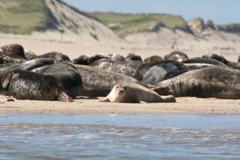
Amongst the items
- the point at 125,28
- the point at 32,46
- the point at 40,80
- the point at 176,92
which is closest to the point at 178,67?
the point at 176,92

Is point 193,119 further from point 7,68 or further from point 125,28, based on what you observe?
point 125,28

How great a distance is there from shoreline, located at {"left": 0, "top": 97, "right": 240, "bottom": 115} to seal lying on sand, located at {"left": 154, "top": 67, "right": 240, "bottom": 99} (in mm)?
879

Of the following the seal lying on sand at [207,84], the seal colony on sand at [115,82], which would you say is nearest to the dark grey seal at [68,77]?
the seal colony on sand at [115,82]

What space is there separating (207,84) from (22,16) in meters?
45.7

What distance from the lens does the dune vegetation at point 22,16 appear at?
53812mm

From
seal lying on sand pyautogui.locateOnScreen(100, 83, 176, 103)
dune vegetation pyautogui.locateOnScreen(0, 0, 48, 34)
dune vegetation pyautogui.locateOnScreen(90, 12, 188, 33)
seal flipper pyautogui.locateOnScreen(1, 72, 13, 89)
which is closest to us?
seal lying on sand pyautogui.locateOnScreen(100, 83, 176, 103)

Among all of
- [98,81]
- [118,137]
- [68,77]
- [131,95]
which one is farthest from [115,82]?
[118,137]

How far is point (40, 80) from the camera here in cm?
1427

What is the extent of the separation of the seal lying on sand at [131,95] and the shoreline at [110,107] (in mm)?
233

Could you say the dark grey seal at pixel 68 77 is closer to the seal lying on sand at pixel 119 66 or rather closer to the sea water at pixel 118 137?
the sea water at pixel 118 137

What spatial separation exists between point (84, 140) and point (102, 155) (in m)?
1.19

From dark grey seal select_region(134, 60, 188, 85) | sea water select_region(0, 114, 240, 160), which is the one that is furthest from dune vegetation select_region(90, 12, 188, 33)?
sea water select_region(0, 114, 240, 160)

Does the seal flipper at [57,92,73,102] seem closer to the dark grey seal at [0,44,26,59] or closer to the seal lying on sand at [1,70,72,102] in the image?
the seal lying on sand at [1,70,72,102]

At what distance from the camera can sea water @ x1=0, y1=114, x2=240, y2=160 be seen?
26.0ft
